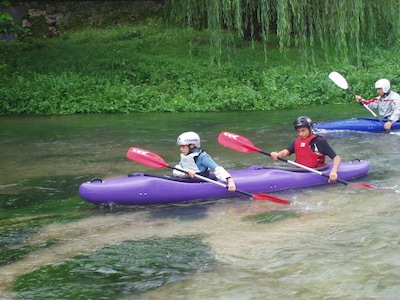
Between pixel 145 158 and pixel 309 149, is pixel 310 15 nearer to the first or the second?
pixel 309 149

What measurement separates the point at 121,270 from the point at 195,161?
2420mm

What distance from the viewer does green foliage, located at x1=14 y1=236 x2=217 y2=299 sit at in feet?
17.0

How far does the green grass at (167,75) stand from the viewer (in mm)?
15844

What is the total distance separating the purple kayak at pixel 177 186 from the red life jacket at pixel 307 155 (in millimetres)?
135

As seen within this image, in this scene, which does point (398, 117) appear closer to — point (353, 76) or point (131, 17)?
point (353, 76)

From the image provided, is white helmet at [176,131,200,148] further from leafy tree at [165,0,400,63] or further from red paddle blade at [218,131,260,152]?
leafy tree at [165,0,400,63]

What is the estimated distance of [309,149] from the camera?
27.7 ft

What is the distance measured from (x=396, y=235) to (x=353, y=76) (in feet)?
37.0

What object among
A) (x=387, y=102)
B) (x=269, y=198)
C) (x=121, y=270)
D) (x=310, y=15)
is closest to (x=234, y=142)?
(x=269, y=198)

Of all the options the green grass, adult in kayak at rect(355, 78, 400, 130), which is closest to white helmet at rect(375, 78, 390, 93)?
adult in kayak at rect(355, 78, 400, 130)

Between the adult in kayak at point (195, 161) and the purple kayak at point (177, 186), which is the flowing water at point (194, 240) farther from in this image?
the adult in kayak at point (195, 161)

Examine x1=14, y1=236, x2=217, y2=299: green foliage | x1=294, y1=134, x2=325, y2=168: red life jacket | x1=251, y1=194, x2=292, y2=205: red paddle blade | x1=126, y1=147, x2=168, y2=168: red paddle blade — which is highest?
x1=126, y1=147, x2=168, y2=168: red paddle blade

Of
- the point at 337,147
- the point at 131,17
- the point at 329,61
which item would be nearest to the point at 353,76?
the point at 329,61

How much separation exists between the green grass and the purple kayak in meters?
6.62
